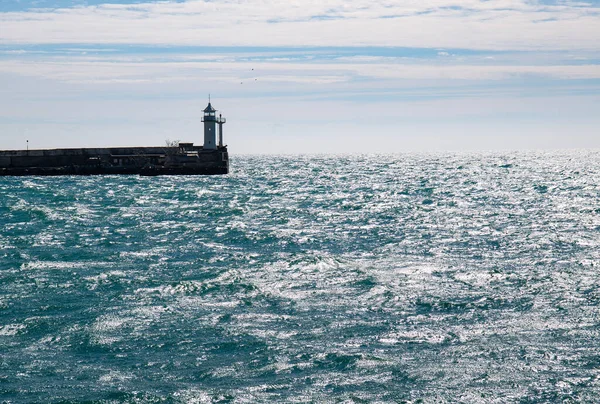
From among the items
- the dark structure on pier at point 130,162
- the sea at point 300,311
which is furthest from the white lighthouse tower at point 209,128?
the sea at point 300,311

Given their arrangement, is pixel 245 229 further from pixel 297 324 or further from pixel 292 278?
pixel 297 324

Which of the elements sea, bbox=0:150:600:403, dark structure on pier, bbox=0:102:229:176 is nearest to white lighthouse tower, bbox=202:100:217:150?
dark structure on pier, bbox=0:102:229:176

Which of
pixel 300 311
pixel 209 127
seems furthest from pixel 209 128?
pixel 300 311

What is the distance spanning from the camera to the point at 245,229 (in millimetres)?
43906

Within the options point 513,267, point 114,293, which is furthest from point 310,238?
point 114,293

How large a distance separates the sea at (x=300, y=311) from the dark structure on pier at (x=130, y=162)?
6070 cm

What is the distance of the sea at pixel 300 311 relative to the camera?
17.0 meters

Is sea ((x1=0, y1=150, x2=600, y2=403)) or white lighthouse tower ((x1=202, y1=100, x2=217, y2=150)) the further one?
white lighthouse tower ((x1=202, y1=100, x2=217, y2=150))

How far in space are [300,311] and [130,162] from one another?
92.7m

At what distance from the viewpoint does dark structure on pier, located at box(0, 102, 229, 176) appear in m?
109

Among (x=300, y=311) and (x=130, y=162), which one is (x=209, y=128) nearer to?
(x=130, y=162)

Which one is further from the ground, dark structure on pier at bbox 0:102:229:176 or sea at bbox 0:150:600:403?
dark structure on pier at bbox 0:102:229:176

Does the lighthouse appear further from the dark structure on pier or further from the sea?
the sea

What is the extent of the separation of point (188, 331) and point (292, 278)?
828cm
